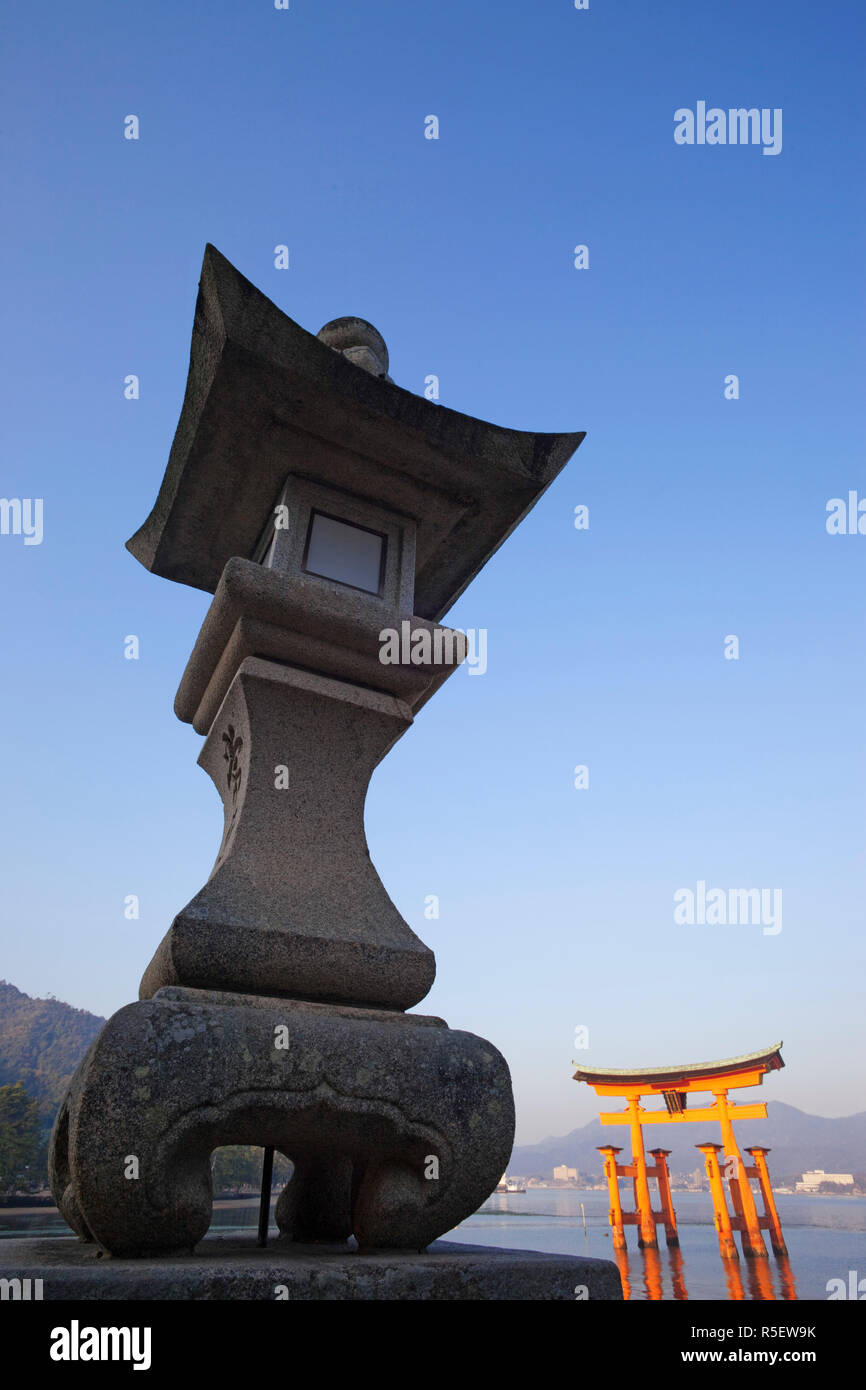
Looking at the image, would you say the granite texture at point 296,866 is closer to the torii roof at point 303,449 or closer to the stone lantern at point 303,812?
the stone lantern at point 303,812

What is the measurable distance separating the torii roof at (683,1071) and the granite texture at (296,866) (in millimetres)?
20924

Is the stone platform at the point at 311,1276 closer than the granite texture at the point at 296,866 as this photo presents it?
Yes

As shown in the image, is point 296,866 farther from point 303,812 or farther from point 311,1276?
point 311,1276

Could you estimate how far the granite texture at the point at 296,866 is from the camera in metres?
2.63

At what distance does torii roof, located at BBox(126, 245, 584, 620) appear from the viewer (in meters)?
3.52

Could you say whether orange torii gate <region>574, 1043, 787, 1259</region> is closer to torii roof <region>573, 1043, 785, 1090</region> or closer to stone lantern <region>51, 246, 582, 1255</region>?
torii roof <region>573, 1043, 785, 1090</region>

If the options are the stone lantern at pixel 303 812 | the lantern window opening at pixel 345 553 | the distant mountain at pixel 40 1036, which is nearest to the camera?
the stone lantern at pixel 303 812

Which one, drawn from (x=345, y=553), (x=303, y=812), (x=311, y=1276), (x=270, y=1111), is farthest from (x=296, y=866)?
(x=345, y=553)

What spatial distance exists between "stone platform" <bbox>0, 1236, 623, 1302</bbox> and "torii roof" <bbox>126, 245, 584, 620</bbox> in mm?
3248

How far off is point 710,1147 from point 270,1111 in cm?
2521

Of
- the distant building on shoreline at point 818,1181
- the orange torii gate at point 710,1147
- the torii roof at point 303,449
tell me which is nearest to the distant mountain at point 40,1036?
the orange torii gate at point 710,1147
